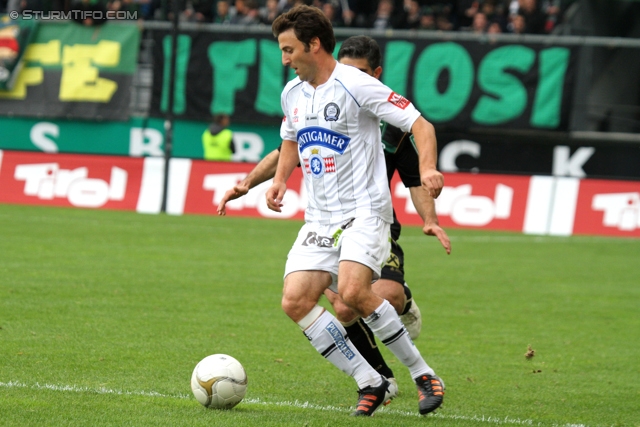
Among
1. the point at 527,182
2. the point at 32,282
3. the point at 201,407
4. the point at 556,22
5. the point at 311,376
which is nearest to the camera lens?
the point at 201,407

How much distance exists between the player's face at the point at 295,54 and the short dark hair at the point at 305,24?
0.07 feet

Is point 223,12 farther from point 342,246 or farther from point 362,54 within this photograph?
point 342,246

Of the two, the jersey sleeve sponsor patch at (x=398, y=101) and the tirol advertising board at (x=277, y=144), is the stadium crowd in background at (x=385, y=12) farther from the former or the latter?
the jersey sleeve sponsor patch at (x=398, y=101)

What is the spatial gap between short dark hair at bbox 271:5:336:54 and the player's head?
703 mm

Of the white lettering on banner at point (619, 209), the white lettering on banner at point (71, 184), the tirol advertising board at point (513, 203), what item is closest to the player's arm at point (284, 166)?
the tirol advertising board at point (513, 203)

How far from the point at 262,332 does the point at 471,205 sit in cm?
910

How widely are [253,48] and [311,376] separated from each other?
1413 centimetres

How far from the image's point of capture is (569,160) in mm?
19422

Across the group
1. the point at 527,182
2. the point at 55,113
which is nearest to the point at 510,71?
the point at 527,182

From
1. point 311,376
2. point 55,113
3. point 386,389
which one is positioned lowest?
point 55,113

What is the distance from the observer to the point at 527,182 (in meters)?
16.4

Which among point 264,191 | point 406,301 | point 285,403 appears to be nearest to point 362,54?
point 406,301

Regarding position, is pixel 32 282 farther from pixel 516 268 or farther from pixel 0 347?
pixel 516 268

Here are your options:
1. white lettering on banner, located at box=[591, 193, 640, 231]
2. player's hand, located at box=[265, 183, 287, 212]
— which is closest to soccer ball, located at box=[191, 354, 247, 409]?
player's hand, located at box=[265, 183, 287, 212]
